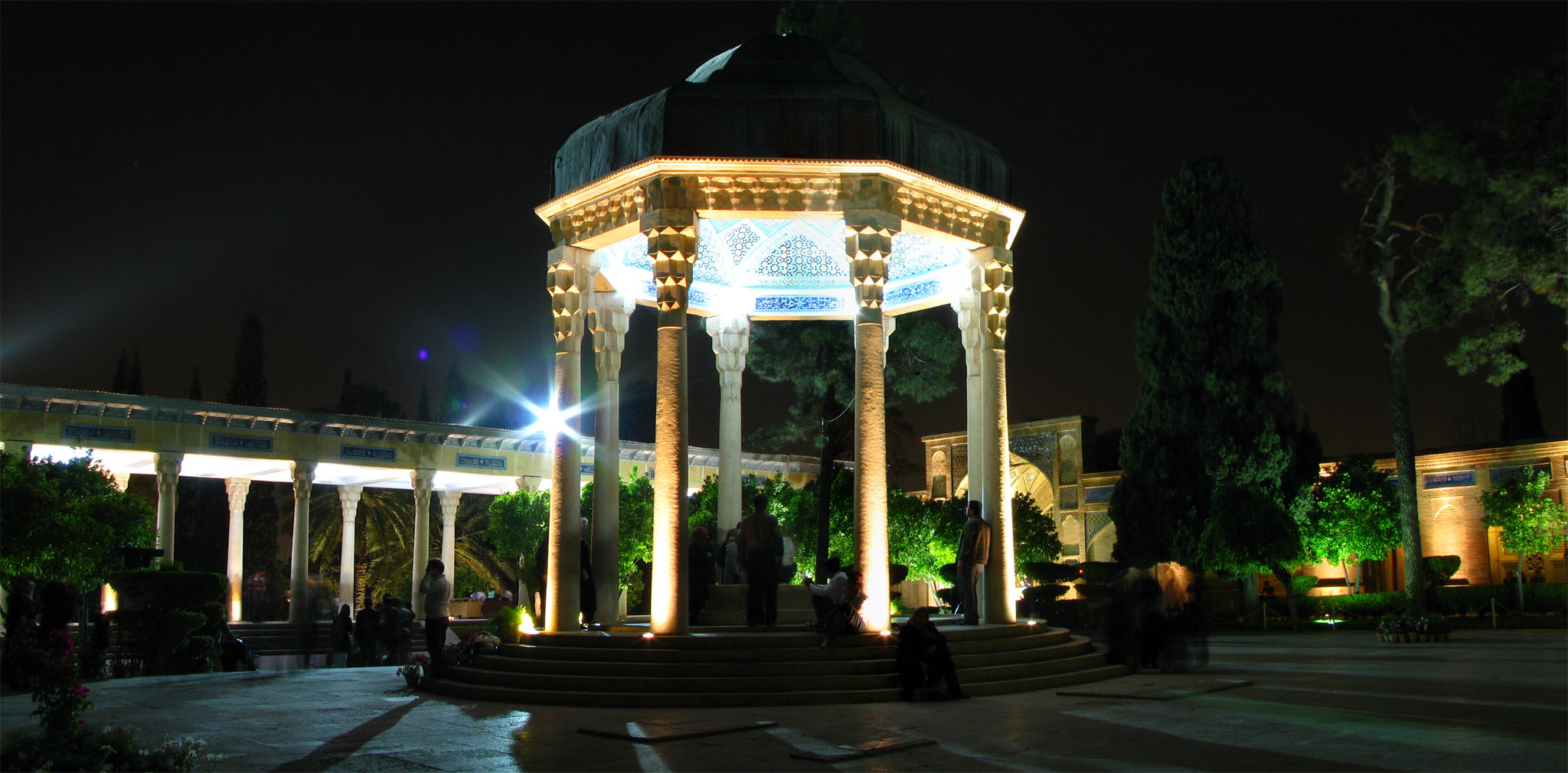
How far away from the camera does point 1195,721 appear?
9523 mm

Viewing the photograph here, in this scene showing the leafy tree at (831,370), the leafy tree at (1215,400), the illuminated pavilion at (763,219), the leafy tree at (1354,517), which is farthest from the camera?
the leafy tree at (1354,517)

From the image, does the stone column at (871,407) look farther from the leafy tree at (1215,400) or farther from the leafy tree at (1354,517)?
Result: the leafy tree at (1354,517)

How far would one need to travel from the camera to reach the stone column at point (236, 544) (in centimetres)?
3222

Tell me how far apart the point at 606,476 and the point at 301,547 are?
2107cm

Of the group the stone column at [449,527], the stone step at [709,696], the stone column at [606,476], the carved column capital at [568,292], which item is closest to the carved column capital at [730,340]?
the stone column at [606,476]

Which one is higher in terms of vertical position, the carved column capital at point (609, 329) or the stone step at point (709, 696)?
the carved column capital at point (609, 329)

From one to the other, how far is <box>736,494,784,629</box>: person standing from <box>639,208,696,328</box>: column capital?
7.34ft

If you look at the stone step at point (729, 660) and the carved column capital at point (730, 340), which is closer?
the stone step at point (729, 660)

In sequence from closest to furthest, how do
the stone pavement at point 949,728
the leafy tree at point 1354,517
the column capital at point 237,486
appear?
the stone pavement at point 949,728 < the leafy tree at point 1354,517 < the column capital at point 237,486

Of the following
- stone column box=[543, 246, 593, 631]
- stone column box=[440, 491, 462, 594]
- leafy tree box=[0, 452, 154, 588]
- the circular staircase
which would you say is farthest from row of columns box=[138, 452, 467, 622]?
the circular staircase

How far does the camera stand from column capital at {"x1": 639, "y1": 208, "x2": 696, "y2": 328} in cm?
1315

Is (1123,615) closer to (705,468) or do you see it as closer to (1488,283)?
(1488,283)

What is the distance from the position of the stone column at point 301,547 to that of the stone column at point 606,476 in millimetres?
19639

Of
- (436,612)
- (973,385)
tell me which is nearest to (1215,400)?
(973,385)
